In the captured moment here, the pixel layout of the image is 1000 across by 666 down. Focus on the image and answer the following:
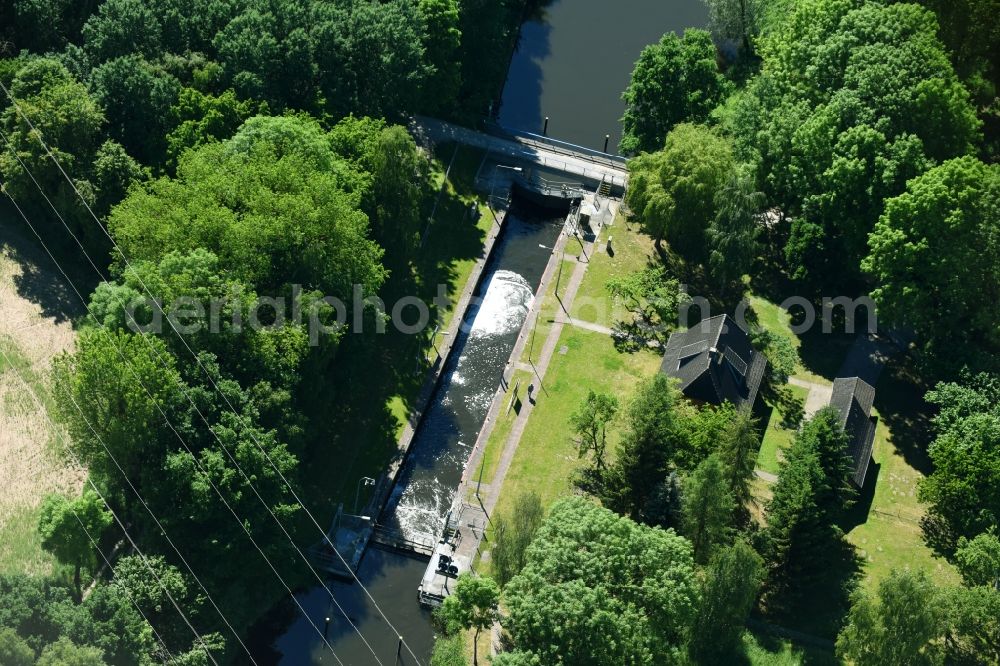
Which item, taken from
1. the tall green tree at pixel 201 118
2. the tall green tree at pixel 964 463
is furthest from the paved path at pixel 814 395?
the tall green tree at pixel 201 118

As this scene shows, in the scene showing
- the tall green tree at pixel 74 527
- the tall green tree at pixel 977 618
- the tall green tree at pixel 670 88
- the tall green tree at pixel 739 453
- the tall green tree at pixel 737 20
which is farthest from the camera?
the tall green tree at pixel 737 20

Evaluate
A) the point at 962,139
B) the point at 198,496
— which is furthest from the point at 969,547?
the point at 198,496

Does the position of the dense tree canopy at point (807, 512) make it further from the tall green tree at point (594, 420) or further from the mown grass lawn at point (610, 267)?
the mown grass lawn at point (610, 267)

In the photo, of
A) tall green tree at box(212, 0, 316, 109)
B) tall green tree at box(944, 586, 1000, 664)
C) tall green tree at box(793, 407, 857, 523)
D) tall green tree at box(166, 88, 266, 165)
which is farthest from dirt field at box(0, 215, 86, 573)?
tall green tree at box(944, 586, 1000, 664)

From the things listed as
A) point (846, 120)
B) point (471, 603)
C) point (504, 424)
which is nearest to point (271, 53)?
point (504, 424)

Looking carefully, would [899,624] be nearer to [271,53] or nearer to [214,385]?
[214,385]

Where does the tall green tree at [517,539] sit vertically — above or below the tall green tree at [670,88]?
below
